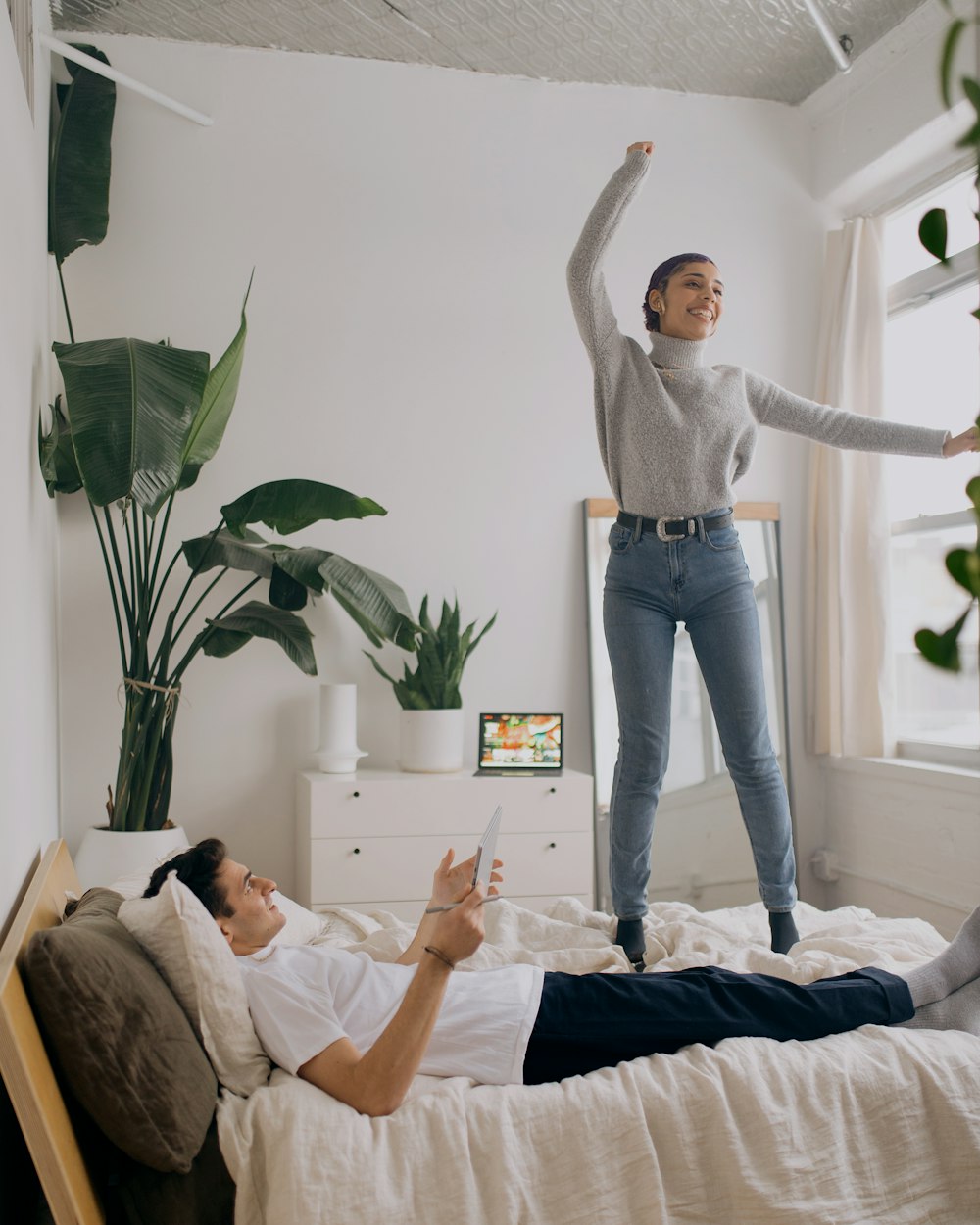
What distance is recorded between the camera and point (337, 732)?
3.26 meters

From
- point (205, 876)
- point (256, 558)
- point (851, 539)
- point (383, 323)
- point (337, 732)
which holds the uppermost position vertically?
point (383, 323)

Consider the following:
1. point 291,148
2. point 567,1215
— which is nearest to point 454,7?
point 291,148

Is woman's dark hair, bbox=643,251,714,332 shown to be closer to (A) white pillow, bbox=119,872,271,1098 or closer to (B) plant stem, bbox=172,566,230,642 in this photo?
(B) plant stem, bbox=172,566,230,642

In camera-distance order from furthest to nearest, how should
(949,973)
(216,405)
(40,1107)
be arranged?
Result: (216,405) < (949,973) < (40,1107)

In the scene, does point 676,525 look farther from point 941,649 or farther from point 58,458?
point 941,649

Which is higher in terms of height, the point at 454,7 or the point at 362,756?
the point at 454,7

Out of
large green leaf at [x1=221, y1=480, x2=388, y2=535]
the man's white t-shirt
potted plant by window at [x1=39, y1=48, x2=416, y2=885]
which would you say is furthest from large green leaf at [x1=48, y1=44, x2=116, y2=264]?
the man's white t-shirt

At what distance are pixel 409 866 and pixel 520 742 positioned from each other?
548mm

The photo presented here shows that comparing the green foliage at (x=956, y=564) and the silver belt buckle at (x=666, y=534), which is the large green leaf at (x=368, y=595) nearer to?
the silver belt buckle at (x=666, y=534)

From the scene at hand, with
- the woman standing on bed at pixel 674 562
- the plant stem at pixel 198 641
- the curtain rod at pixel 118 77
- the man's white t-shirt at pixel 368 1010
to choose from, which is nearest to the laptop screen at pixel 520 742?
the plant stem at pixel 198 641

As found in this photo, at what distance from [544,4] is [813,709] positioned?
2447 millimetres

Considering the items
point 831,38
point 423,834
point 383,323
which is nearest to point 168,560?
point 383,323

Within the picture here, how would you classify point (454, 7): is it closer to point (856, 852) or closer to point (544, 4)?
point (544, 4)

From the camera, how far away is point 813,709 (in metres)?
3.91
